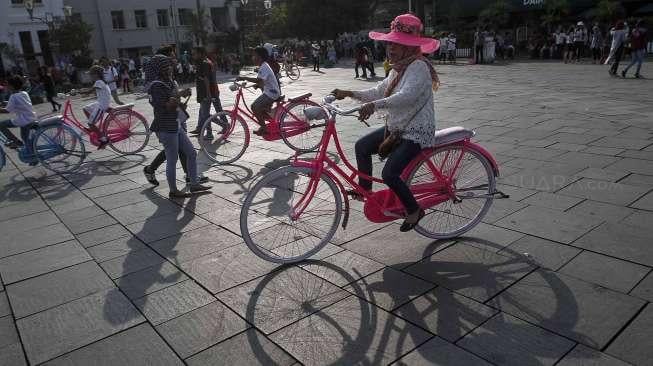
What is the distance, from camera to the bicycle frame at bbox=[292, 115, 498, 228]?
3820mm

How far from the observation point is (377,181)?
154 inches

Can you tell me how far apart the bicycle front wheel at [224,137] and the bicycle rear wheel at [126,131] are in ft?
4.75

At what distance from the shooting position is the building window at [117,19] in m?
46.9

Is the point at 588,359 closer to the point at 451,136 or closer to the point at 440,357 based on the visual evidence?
the point at 440,357

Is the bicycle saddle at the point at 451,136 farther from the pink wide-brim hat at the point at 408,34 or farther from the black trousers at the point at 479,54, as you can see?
the black trousers at the point at 479,54

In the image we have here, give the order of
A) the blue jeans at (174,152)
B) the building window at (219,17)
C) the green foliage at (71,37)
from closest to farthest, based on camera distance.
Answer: the blue jeans at (174,152) → the green foliage at (71,37) → the building window at (219,17)

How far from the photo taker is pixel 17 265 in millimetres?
4445

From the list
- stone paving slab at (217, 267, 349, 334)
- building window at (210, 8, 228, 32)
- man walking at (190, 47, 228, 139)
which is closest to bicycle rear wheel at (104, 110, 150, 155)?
man walking at (190, 47, 228, 139)

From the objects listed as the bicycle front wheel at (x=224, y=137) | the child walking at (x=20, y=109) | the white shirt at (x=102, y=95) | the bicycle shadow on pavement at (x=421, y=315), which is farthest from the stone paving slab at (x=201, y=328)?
the white shirt at (x=102, y=95)

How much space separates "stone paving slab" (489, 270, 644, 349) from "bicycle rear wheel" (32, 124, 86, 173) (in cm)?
716

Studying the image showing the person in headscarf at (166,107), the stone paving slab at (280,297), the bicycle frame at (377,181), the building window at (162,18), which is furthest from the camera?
the building window at (162,18)

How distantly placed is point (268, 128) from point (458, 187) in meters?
4.07

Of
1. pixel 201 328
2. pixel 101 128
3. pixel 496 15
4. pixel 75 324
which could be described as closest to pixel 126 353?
pixel 201 328

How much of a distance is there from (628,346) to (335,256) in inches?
84.7
